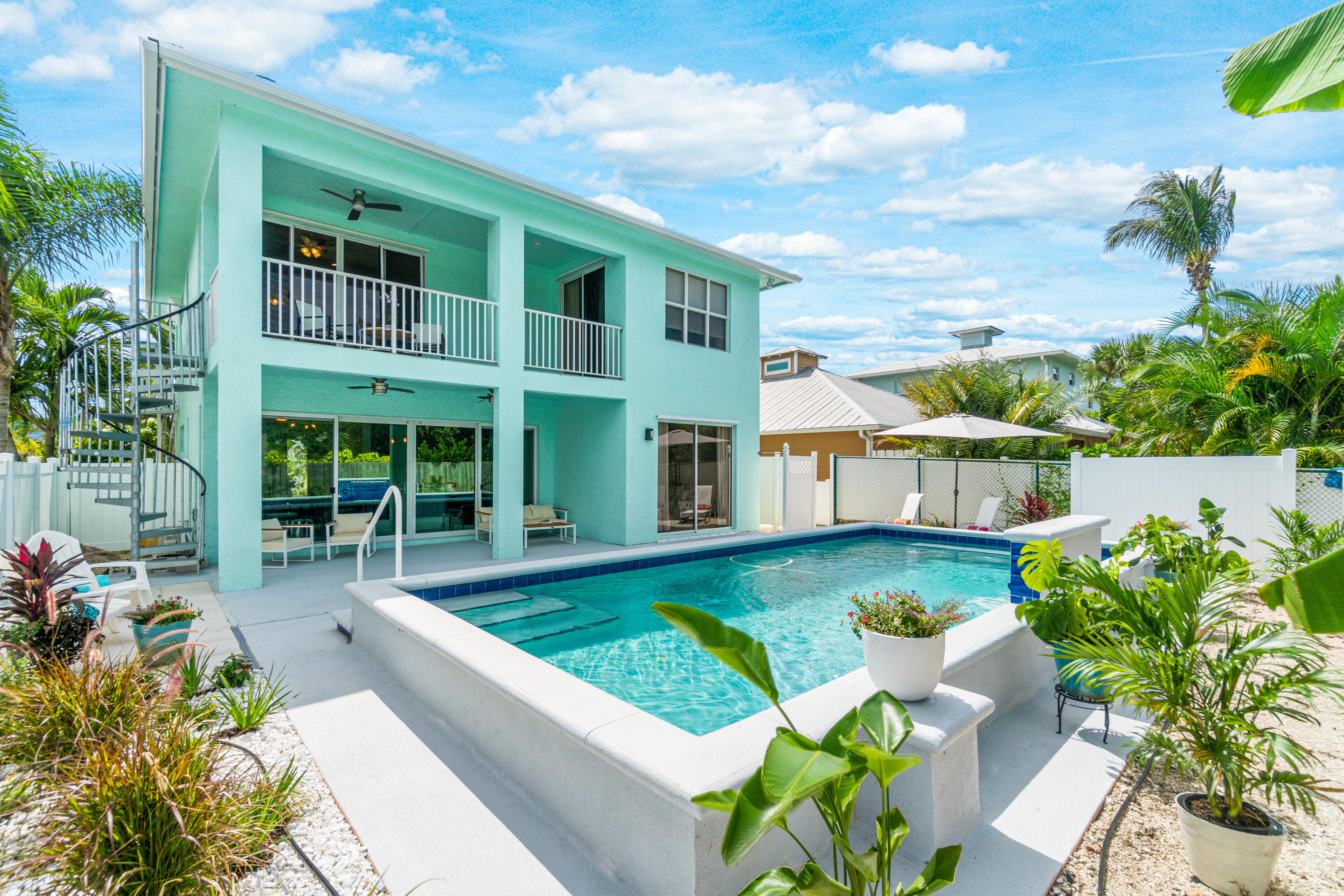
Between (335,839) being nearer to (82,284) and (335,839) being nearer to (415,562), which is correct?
(415,562)

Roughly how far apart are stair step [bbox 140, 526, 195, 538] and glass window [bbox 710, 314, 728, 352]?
944cm

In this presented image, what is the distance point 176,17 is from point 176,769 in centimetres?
1168

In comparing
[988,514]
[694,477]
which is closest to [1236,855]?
[694,477]

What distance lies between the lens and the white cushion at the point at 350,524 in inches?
385

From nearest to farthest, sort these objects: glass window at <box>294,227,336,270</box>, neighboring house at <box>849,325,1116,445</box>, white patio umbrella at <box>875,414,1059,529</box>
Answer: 1. glass window at <box>294,227,336,270</box>
2. white patio umbrella at <box>875,414,1059,529</box>
3. neighboring house at <box>849,325,1116,445</box>

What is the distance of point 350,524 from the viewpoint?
9.86 meters

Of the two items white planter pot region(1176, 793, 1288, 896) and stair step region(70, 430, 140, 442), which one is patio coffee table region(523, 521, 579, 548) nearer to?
stair step region(70, 430, 140, 442)

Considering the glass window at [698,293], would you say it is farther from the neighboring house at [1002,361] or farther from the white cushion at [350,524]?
the neighboring house at [1002,361]

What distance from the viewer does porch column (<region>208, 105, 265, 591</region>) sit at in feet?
23.6

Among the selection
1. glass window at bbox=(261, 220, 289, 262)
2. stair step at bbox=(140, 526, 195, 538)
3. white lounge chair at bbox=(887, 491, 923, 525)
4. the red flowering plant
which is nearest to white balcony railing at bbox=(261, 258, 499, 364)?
glass window at bbox=(261, 220, 289, 262)

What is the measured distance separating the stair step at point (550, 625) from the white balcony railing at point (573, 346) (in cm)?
491

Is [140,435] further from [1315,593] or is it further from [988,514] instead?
[988,514]

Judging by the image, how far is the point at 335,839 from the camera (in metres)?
2.67

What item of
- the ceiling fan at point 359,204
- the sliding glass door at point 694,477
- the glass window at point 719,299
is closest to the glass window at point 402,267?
the ceiling fan at point 359,204
